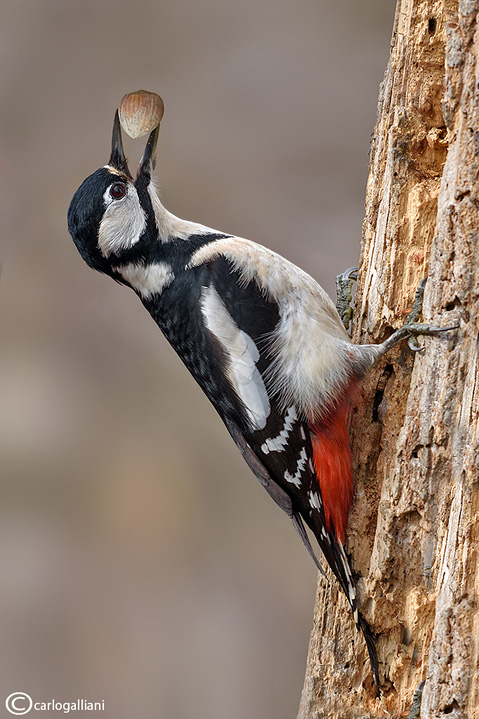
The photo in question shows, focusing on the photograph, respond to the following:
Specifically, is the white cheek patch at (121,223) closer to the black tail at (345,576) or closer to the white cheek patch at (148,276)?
the white cheek patch at (148,276)

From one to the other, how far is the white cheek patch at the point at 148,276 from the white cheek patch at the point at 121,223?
0.15 ft

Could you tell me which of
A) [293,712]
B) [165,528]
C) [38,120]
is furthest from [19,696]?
[38,120]

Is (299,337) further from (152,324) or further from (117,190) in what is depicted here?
(152,324)

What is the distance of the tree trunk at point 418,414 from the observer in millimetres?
998

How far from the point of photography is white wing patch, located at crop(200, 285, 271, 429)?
Answer: 127 cm

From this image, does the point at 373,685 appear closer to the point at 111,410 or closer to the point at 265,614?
the point at 265,614

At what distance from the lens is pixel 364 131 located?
2139mm

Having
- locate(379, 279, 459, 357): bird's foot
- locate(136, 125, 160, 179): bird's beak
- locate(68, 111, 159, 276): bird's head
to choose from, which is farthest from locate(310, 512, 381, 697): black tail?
locate(136, 125, 160, 179): bird's beak

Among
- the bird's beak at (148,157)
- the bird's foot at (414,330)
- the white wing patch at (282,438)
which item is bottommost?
the white wing patch at (282,438)

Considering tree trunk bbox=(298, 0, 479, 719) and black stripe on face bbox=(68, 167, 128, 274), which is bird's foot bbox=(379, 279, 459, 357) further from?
black stripe on face bbox=(68, 167, 128, 274)

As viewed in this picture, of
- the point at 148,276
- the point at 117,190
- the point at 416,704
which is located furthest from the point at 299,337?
the point at 416,704

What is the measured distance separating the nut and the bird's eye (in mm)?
94

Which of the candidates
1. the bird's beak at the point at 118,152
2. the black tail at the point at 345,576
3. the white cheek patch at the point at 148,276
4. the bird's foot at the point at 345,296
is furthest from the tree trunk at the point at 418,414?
the bird's beak at the point at 118,152

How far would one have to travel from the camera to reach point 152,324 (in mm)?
2205
